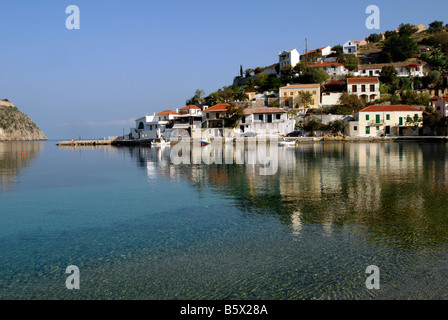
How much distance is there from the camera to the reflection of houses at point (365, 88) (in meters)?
65.5

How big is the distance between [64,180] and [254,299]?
846 inches

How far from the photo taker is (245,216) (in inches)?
509

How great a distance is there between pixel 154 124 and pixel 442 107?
2076 inches

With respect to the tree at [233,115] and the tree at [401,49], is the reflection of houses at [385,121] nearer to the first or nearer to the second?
the tree at [233,115]

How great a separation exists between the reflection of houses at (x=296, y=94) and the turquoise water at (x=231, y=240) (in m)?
47.9

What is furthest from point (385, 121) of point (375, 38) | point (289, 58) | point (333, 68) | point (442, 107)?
point (375, 38)

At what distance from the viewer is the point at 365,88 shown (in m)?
A: 65.7

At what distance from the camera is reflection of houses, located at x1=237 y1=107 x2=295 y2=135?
210 feet

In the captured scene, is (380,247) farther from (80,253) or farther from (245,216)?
(80,253)

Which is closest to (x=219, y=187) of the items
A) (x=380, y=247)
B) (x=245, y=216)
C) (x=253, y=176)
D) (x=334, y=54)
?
(x=253, y=176)

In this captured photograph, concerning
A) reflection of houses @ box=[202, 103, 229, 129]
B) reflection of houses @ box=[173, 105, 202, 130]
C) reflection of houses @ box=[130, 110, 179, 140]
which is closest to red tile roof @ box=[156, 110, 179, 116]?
reflection of houses @ box=[130, 110, 179, 140]

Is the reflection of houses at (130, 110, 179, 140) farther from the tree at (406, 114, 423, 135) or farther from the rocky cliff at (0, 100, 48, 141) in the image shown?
the rocky cliff at (0, 100, 48, 141)

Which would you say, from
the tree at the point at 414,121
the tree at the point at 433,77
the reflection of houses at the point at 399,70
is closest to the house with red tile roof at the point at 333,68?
the reflection of houses at the point at 399,70

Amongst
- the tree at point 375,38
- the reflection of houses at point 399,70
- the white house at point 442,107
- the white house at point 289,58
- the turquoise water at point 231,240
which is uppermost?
the tree at point 375,38
